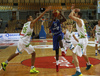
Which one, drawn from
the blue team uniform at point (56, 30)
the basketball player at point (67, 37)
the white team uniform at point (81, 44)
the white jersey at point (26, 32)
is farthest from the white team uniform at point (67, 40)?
the white jersey at point (26, 32)

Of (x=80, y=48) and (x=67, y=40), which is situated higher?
(x=80, y=48)

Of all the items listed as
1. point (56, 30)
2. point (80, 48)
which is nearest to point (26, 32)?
point (56, 30)

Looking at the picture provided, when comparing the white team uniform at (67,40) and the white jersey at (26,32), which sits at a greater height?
the white jersey at (26,32)

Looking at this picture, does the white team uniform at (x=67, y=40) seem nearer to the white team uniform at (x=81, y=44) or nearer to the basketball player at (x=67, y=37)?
the basketball player at (x=67, y=37)

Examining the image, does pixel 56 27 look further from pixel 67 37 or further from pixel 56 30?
pixel 67 37

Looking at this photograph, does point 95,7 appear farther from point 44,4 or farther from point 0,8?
point 0,8

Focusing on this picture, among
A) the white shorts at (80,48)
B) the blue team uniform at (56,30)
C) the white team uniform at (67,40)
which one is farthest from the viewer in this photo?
the white team uniform at (67,40)

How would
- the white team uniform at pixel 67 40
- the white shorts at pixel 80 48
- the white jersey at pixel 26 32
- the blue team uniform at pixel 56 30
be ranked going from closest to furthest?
the white shorts at pixel 80 48
the white jersey at pixel 26 32
the blue team uniform at pixel 56 30
the white team uniform at pixel 67 40

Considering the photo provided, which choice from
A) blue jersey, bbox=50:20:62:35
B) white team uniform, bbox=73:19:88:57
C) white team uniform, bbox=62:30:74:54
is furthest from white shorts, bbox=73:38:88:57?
white team uniform, bbox=62:30:74:54

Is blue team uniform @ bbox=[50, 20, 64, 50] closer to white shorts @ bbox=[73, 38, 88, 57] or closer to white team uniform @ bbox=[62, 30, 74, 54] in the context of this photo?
white shorts @ bbox=[73, 38, 88, 57]

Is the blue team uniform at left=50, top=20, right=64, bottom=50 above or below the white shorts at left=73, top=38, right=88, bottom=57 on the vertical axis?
above

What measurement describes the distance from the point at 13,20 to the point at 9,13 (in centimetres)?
120


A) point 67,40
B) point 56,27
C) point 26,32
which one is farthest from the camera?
point 67,40

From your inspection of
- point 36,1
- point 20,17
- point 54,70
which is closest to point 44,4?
point 36,1
